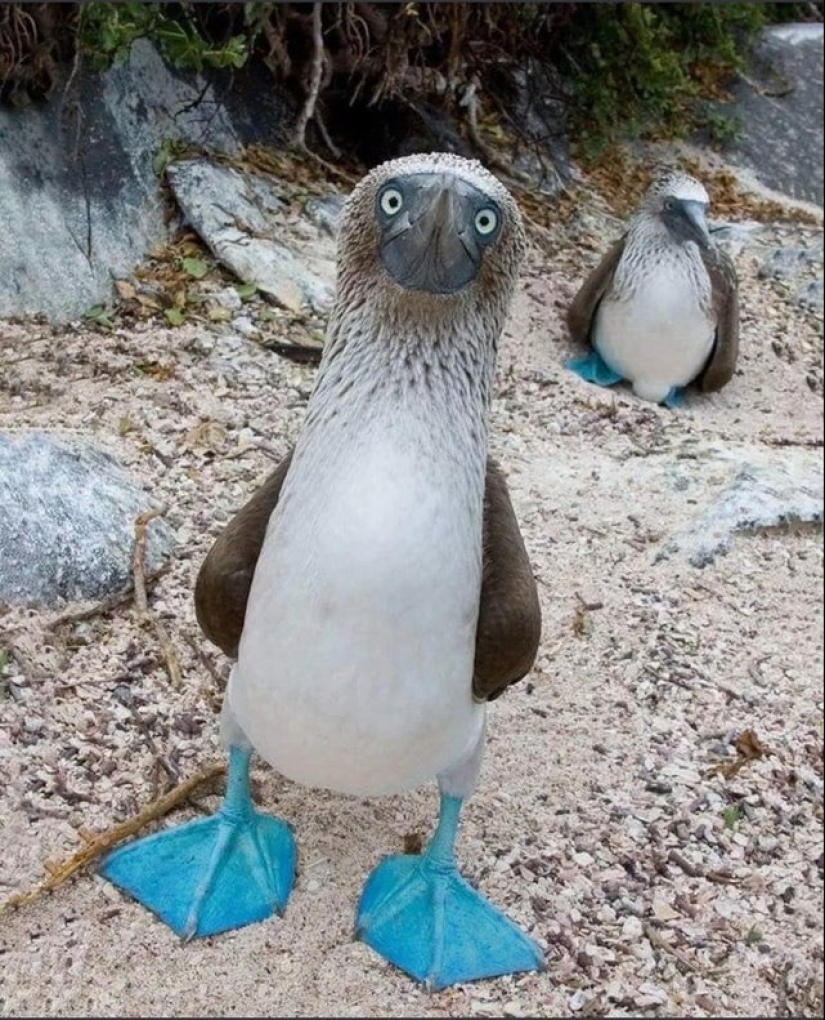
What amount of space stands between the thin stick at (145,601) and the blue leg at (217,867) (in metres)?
0.47

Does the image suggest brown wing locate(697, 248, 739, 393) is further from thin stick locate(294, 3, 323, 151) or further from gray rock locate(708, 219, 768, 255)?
thin stick locate(294, 3, 323, 151)

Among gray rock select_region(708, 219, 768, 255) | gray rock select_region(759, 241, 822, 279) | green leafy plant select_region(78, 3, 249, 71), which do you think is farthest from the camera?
gray rock select_region(708, 219, 768, 255)

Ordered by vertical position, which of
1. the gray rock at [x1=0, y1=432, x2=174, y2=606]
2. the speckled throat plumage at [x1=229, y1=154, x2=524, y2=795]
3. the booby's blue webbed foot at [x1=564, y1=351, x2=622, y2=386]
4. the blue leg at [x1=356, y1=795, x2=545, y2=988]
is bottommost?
the booby's blue webbed foot at [x1=564, y1=351, x2=622, y2=386]

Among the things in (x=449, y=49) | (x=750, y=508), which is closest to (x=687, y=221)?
(x=449, y=49)

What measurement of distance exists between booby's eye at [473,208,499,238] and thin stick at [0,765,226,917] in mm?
1527

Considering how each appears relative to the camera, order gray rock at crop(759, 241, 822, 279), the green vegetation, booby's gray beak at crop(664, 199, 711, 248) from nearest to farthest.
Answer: the green vegetation
booby's gray beak at crop(664, 199, 711, 248)
gray rock at crop(759, 241, 822, 279)

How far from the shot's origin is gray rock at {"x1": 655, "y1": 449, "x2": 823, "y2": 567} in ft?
14.0

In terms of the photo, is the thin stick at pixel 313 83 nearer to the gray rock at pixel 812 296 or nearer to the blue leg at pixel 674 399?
the blue leg at pixel 674 399

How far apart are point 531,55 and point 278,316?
296cm

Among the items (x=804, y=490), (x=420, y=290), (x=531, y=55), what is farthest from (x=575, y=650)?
(x=531, y=55)

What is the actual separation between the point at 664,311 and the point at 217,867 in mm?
3996

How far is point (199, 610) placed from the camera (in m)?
2.64

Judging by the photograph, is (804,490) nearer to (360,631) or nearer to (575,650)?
(575,650)

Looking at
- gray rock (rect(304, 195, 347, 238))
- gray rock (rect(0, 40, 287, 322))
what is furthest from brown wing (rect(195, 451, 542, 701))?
gray rock (rect(304, 195, 347, 238))
